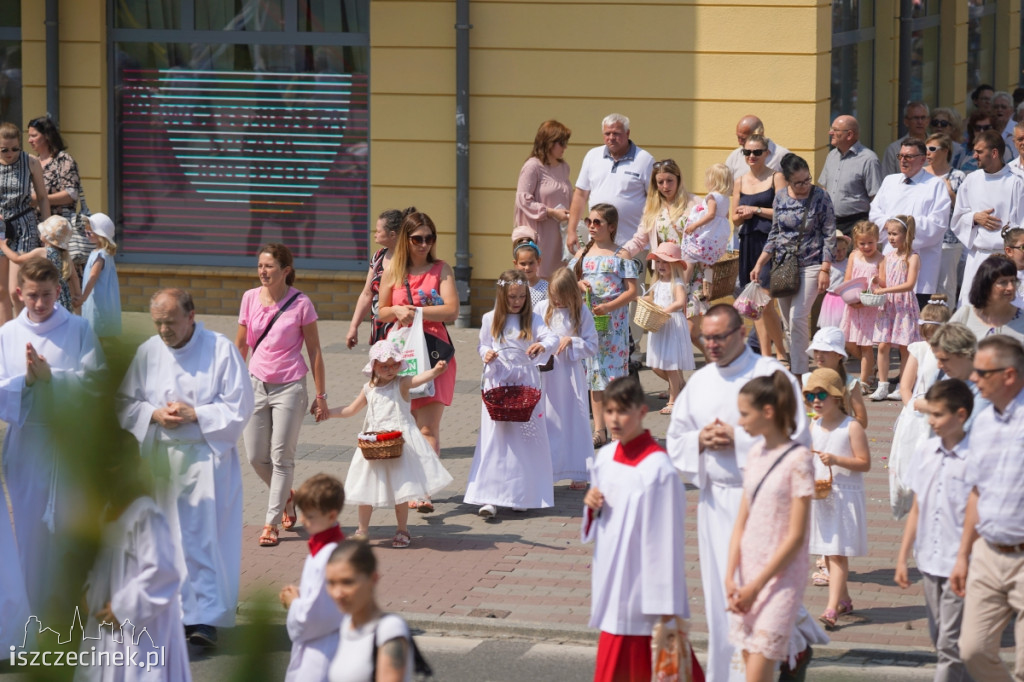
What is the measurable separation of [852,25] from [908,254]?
17.1 ft

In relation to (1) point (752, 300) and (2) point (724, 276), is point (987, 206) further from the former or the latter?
(2) point (724, 276)

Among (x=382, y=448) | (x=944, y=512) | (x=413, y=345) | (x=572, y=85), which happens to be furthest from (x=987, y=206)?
(x=944, y=512)

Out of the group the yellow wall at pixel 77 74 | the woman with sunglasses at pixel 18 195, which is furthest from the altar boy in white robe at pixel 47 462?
the yellow wall at pixel 77 74

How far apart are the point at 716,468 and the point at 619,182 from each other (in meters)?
6.83

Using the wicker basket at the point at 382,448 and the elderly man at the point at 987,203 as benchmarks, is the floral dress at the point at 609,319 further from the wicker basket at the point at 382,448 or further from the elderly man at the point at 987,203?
the elderly man at the point at 987,203

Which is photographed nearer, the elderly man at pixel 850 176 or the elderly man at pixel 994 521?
the elderly man at pixel 994 521

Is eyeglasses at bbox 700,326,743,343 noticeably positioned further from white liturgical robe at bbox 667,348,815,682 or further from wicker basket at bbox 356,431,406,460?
wicker basket at bbox 356,431,406,460

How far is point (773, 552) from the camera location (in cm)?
538

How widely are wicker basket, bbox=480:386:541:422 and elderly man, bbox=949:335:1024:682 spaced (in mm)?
3776

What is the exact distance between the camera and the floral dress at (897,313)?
11484 millimetres

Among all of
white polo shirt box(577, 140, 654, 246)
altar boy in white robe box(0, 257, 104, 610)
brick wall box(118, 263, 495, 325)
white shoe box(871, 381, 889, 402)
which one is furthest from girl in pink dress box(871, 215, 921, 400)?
altar boy in white robe box(0, 257, 104, 610)

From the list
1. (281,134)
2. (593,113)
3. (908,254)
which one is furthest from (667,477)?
(281,134)

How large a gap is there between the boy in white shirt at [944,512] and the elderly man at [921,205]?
6.00 metres

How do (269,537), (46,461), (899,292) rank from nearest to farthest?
1. (46,461)
2. (269,537)
3. (899,292)
